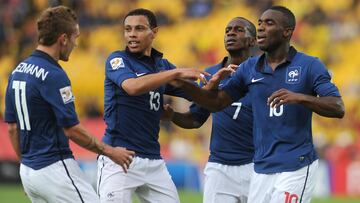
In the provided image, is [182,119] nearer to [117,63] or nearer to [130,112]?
[130,112]

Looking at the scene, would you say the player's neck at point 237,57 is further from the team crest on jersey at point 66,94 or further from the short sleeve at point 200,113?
the team crest on jersey at point 66,94

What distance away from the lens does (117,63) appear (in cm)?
786

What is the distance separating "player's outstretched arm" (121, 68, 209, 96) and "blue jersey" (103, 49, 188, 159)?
1.12 feet

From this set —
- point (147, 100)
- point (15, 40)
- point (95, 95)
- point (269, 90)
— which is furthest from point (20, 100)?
point (15, 40)

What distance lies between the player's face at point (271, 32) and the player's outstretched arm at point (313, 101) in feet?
2.25

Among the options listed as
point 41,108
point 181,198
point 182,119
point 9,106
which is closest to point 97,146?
point 41,108

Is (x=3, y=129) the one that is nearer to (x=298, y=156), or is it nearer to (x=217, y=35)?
(x=217, y=35)

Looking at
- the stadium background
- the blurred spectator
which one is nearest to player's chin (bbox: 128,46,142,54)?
the stadium background

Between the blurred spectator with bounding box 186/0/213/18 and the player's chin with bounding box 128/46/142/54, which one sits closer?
the player's chin with bounding box 128/46/142/54

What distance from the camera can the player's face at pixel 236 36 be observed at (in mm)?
8961

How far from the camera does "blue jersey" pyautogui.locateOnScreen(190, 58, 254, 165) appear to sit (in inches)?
344

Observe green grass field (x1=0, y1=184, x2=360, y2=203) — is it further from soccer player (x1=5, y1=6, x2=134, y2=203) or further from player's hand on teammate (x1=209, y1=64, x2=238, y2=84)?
soccer player (x1=5, y1=6, x2=134, y2=203)

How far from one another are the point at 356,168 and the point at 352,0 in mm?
4454

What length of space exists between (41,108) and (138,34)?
1.53 m
